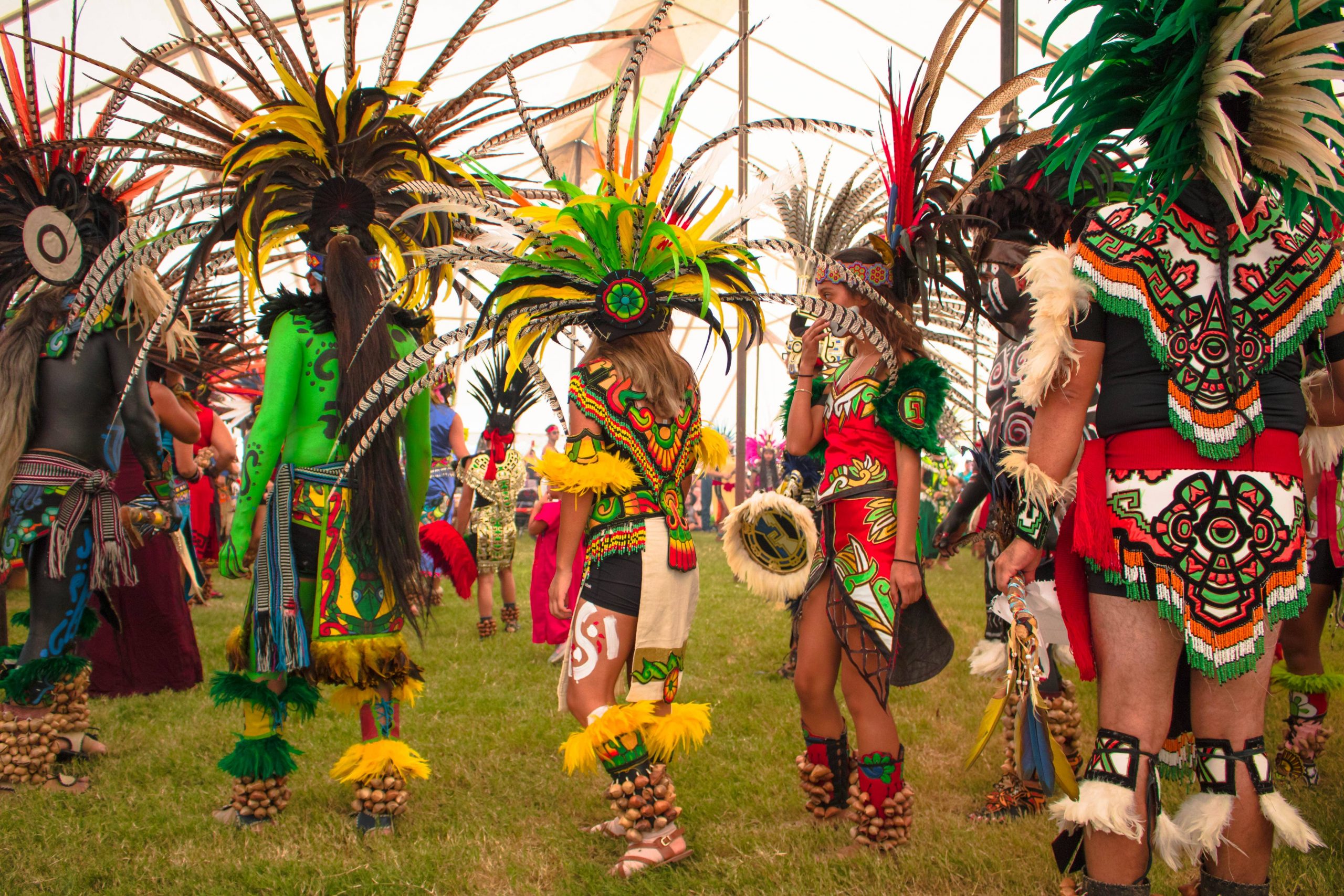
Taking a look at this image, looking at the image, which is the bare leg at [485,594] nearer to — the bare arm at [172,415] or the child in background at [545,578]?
the child in background at [545,578]

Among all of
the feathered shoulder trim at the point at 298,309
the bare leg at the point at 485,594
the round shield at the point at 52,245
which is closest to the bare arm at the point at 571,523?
the feathered shoulder trim at the point at 298,309

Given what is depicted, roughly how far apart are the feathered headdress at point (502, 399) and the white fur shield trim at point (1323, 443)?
465cm

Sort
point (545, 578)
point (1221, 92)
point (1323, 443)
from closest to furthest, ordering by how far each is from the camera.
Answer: point (1221, 92)
point (1323, 443)
point (545, 578)

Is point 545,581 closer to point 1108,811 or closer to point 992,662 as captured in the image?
point 992,662

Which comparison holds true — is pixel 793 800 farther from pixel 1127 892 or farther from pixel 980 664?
pixel 1127 892

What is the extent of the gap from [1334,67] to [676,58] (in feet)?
41.0

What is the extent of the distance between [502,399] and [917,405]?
394 centimetres

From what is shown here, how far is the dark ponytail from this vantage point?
10.3ft

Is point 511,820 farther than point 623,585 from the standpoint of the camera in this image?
Yes

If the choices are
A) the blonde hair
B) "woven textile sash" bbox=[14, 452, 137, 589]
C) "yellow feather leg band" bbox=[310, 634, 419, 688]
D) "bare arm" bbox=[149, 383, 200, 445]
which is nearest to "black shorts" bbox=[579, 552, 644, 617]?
the blonde hair

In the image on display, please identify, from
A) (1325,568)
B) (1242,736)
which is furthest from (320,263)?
(1325,568)

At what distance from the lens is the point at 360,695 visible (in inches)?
127

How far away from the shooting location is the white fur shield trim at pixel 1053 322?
81.2 inches

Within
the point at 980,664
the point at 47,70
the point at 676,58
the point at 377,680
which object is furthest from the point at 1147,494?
the point at 676,58
